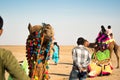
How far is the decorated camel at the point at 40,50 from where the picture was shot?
8109 mm

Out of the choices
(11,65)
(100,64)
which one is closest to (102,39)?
(100,64)

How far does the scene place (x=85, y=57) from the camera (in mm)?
10406

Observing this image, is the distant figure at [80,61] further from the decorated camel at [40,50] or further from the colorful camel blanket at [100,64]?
the colorful camel blanket at [100,64]

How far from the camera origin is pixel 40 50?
321 inches

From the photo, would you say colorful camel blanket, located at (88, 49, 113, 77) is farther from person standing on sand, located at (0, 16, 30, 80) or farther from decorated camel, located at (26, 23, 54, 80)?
person standing on sand, located at (0, 16, 30, 80)

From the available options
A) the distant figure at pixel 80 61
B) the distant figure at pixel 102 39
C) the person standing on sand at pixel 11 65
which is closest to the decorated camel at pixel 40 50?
the distant figure at pixel 80 61

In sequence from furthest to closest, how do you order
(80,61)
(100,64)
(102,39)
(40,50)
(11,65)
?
(102,39), (100,64), (80,61), (40,50), (11,65)

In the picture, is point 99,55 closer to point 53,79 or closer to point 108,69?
point 108,69

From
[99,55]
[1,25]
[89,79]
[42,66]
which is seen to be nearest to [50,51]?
[42,66]

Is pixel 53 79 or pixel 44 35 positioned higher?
pixel 44 35

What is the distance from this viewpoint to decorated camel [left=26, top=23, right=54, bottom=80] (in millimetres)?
8109

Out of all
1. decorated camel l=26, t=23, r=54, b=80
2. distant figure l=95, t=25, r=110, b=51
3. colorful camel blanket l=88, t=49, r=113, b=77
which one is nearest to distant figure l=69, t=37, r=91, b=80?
decorated camel l=26, t=23, r=54, b=80

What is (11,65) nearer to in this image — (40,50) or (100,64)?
(40,50)

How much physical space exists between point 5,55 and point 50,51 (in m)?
4.82
